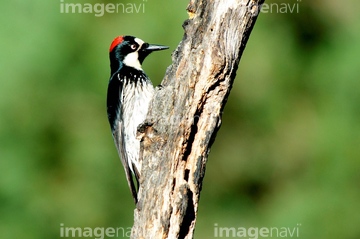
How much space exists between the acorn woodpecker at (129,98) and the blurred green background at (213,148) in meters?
3.31

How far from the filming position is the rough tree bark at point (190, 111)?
429 centimetres

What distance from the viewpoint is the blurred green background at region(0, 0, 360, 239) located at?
10.2 metres

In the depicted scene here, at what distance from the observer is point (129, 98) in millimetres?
6160

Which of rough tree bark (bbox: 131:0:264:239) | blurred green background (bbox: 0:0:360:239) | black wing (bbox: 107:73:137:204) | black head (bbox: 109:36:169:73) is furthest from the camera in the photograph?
blurred green background (bbox: 0:0:360:239)

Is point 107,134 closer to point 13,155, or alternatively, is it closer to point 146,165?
point 13,155

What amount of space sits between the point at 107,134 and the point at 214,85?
596cm

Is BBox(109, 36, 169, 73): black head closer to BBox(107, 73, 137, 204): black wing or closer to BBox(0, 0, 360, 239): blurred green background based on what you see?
BBox(107, 73, 137, 204): black wing

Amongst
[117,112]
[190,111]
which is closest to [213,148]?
[117,112]

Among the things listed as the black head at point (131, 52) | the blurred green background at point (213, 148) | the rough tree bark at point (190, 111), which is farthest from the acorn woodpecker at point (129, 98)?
the blurred green background at point (213, 148)

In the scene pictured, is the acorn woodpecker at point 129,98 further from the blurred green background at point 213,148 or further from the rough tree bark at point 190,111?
the blurred green background at point 213,148

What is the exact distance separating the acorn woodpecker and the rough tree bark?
159cm

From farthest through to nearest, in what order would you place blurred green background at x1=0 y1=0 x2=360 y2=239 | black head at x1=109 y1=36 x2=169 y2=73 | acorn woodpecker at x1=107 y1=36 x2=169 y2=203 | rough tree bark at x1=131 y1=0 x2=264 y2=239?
blurred green background at x1=0 y1=0 x2=360 y2=239, black head at x1=109 y1=36 x2=169 y2=73, acorn woodpecker at x1=107 y1=36 x2=169 y2=203, rough tree bark at x1=131 y1=0 x2=264 y2=239

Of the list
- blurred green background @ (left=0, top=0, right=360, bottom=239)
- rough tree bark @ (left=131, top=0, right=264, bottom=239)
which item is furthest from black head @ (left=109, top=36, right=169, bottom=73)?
blurred green background @ (left=0, top=0, right=360, bottom=239)

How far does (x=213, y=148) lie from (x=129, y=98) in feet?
14.5
